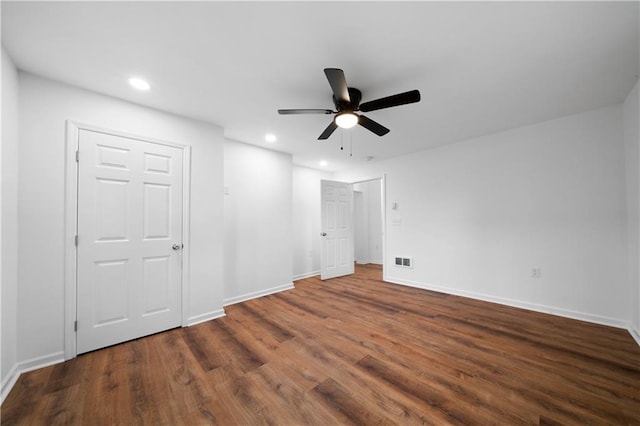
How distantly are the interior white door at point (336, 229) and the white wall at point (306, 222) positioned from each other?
0.46m

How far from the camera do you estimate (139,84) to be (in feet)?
7.43

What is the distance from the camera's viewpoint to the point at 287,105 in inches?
106

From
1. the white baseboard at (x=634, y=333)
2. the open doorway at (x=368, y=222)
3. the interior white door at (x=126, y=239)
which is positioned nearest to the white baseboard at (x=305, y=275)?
the open doorway at (x=368, y=222)

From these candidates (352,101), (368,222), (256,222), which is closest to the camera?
(352,101)

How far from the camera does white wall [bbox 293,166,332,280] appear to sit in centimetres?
524

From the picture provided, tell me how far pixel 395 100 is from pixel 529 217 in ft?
9.53

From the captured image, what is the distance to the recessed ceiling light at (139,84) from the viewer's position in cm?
219

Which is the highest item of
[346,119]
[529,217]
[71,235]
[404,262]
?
[346,119]

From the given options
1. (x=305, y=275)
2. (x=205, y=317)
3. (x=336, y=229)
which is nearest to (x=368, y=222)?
(x=336, y=229)

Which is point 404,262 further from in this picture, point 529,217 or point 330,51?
point 330,51

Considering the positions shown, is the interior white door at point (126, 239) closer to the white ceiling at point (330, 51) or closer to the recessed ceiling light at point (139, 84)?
the recessed ceiling light at point (139, 84)

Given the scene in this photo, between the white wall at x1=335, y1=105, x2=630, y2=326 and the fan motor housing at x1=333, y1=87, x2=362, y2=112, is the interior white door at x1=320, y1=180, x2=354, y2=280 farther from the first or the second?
the fan motor housing at x1=333, y1=87, x2=362, y2=112

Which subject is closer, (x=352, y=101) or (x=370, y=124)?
(x=352, y=101)

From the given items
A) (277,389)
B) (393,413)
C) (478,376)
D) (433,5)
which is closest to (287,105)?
(433,5)
